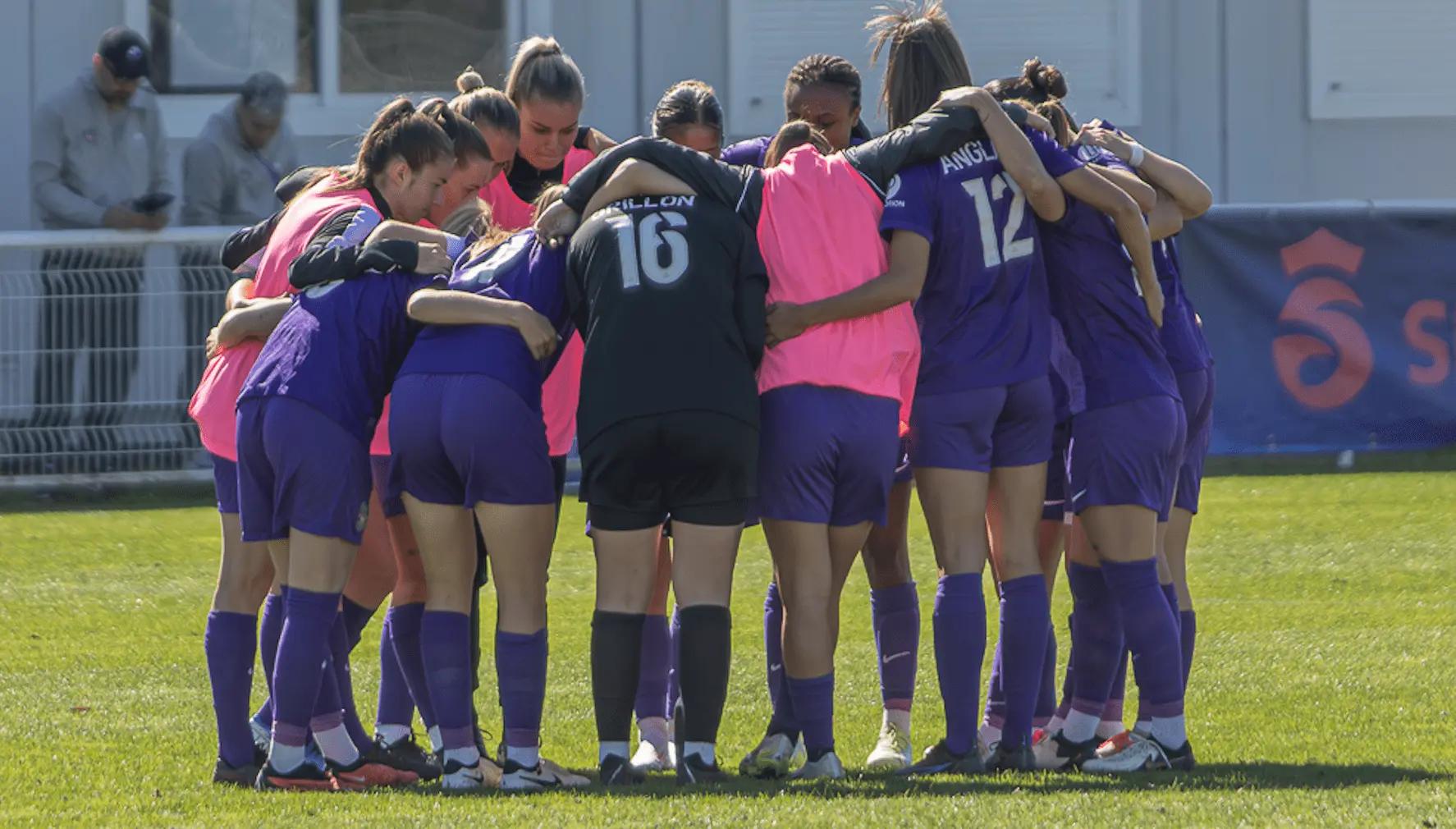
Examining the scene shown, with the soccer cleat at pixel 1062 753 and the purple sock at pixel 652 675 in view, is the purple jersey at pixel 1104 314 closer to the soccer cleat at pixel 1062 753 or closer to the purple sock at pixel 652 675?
the soccer cleat at pixel 1062 753

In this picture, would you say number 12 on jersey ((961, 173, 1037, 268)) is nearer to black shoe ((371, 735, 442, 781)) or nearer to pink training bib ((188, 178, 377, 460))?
pink training bib ((188, 178, 377, 460))

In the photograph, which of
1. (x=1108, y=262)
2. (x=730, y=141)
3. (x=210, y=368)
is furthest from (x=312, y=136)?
(x=1108, y=262)

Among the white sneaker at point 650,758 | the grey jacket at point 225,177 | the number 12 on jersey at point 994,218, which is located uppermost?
the grey jacket at point 225,177

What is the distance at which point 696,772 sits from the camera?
17.6ft

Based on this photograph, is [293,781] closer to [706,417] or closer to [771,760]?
[771,760]

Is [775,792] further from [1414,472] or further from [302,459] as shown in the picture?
[1414,472]

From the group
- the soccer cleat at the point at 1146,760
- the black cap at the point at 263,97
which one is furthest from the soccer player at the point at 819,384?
the black cap at the point at 263,97

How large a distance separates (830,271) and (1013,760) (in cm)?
137

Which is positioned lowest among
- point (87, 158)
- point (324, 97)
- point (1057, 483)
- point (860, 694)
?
point (860, 694)

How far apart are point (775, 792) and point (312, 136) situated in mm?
10341

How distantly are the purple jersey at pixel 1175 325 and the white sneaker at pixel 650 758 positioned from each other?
70.3 inches

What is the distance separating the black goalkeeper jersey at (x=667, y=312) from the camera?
5238mm

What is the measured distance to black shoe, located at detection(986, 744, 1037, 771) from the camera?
5.59 meters

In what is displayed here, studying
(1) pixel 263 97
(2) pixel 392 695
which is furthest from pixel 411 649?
(1) pixel 263 97
